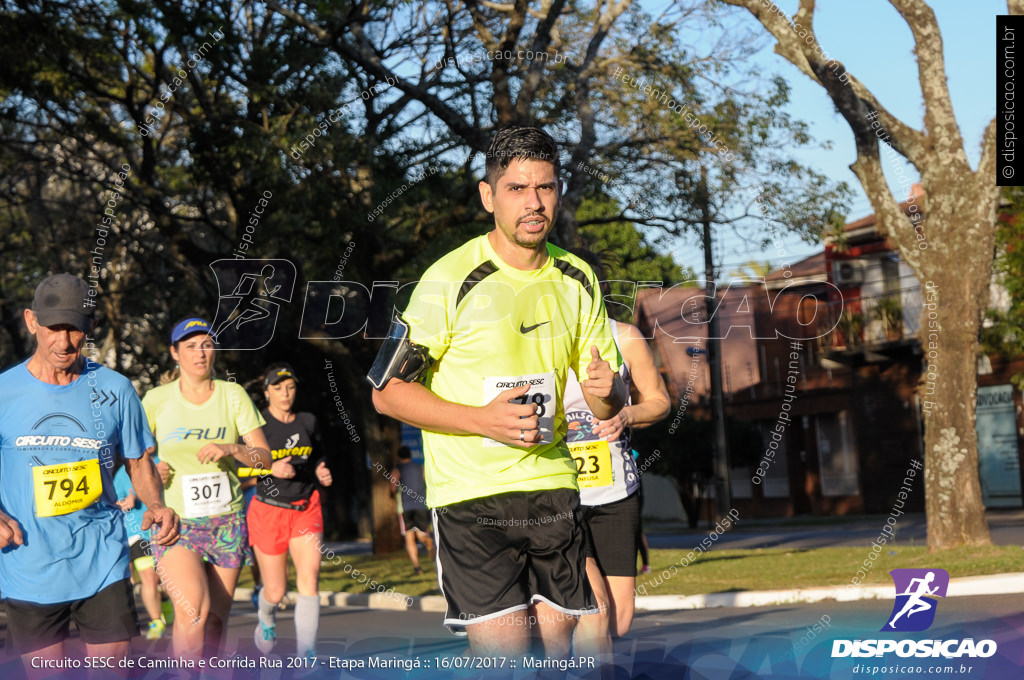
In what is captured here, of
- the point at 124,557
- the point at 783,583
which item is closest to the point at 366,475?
the point at 783,583

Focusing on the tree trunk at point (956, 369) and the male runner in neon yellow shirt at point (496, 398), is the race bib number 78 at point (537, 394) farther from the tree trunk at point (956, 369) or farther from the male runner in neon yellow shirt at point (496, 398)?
the tree trunk at point (956, 369)

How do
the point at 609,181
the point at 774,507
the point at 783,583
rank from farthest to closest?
the point at 774,507
the point at 609,181
the point at 783,583

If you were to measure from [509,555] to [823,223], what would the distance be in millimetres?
13425

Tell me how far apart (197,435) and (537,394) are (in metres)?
4.47

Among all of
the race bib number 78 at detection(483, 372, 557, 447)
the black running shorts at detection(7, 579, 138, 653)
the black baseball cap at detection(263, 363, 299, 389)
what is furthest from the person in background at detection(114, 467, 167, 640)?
the race bib number 78 at detection(483, 372, 557, 447)

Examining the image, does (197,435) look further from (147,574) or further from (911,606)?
(911,606)

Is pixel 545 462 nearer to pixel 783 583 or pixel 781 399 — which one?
pixel 783 583

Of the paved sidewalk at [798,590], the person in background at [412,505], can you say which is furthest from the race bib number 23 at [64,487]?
the person in background at [412,505]

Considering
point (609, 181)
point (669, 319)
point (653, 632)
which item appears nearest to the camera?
point (653, 632)

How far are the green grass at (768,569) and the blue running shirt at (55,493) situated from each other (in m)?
8.04

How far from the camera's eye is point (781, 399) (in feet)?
128

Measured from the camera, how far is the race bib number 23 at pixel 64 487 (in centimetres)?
513

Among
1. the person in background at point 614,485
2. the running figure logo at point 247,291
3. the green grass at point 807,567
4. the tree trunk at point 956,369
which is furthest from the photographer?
the running figure logo at point 247,291

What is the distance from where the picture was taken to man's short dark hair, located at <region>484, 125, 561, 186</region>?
12.8ft
